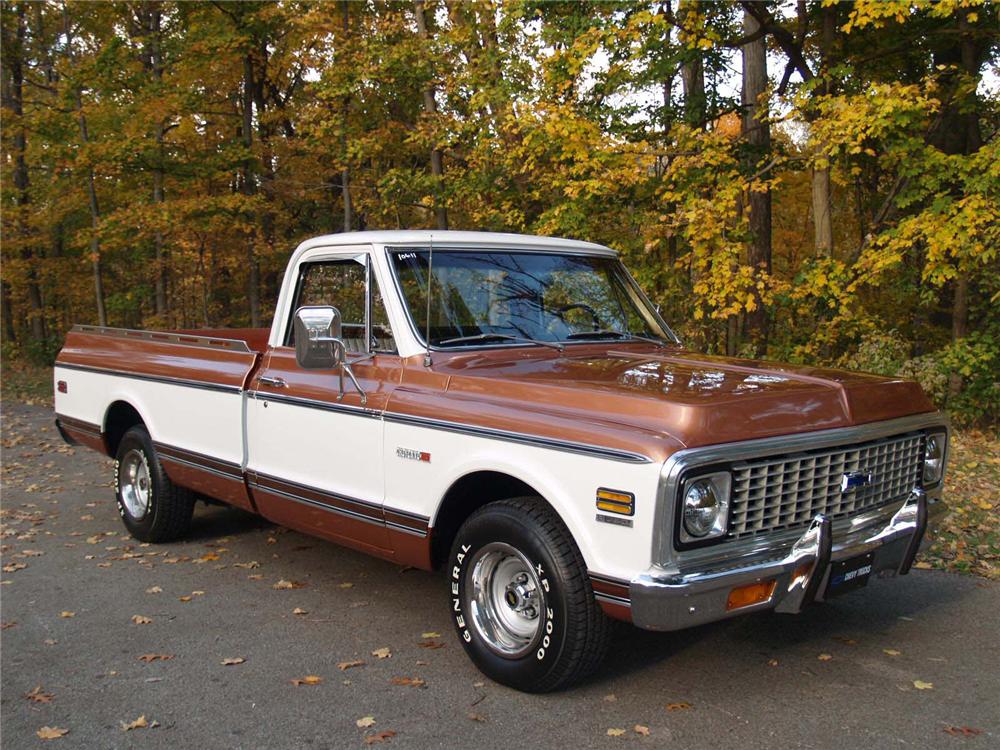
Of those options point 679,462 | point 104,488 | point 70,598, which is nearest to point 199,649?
point 70,598

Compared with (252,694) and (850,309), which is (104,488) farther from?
(850,309)

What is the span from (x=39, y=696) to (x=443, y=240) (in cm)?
294

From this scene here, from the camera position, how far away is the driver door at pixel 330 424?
→ 470cm

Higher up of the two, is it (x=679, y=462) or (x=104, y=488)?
(x=679, y=462)

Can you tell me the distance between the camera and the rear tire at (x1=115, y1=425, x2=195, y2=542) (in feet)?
21.4

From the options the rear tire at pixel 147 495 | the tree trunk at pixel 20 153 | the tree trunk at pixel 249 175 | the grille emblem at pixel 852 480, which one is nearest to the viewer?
the grille emblem at pixel 852 480

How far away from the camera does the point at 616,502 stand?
3439mm

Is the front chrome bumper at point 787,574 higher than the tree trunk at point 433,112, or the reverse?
the tree trunk at point 433,112

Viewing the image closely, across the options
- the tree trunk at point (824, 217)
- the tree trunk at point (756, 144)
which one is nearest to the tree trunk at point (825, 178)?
the tree trunk at point (824, 217)

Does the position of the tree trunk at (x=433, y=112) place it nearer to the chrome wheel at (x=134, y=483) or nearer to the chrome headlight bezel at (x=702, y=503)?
the chrome wheel at (x=134, y=483)

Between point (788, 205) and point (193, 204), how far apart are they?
13.3 metres

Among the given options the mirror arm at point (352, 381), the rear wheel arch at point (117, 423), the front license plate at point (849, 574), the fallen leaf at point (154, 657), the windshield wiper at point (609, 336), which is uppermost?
the windshield wiper at point (609, 336)

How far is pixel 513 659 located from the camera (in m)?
3.98

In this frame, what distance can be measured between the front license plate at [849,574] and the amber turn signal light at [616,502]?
3.24 feet
